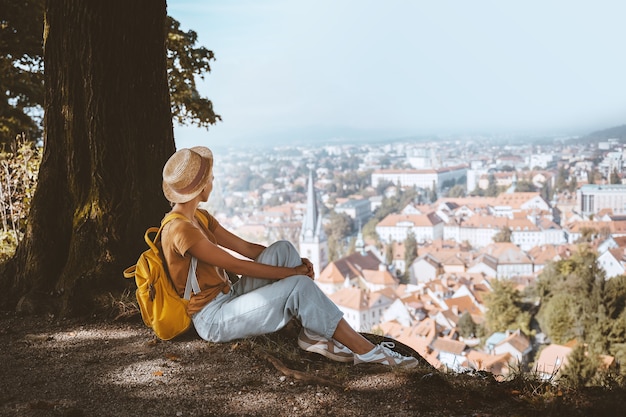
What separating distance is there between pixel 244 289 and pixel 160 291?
35 centimetres

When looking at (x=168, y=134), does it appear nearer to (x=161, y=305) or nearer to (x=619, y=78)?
(x=161, y=305)

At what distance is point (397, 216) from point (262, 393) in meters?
58.1

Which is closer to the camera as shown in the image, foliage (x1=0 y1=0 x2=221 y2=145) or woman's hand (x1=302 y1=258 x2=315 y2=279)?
woman's hand (x1=302 y1=258 x2=315 y2=279)

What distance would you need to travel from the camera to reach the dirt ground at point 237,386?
2283mm

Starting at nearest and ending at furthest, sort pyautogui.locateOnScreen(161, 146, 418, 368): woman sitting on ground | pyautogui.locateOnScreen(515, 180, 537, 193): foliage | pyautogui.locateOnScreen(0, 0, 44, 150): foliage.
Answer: pyautogui.locateOnScreen(161, 146, 418, 368): woman sitting on ground, pyautogui.locateOnScreen(0, 0, 44, 150): foliage, pyautogui.locateOnScreen(515, 180, 537, 193): foliage

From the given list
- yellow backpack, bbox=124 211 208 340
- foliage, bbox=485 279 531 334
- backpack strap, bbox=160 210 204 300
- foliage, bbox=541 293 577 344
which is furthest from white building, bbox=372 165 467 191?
backpack strap, bbox=160 210 204 300

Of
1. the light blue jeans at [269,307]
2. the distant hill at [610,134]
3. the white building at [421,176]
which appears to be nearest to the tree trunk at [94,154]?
the light blue jeans at [269,307]

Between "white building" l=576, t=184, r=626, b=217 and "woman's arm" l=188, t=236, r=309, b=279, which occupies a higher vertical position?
"woman's arm" l=188, t=236, r=309, b=279

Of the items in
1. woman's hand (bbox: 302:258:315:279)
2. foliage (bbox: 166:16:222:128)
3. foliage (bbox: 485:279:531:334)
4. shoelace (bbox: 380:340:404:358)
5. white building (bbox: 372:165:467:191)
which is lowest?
foliage (bbox: 485:279:531:334)

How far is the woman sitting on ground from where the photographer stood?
2615 millimetres

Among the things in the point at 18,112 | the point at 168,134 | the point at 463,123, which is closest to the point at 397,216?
the point at 463,123

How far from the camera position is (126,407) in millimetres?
2336

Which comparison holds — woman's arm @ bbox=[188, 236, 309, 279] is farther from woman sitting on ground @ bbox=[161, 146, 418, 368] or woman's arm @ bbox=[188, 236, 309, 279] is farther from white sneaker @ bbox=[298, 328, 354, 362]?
white sneaker @ bbox=[298, 328, 354, 362]

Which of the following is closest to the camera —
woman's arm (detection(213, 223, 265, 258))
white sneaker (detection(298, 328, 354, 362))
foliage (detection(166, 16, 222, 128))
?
white sneaker (detection(298, 328, 354, 362))
